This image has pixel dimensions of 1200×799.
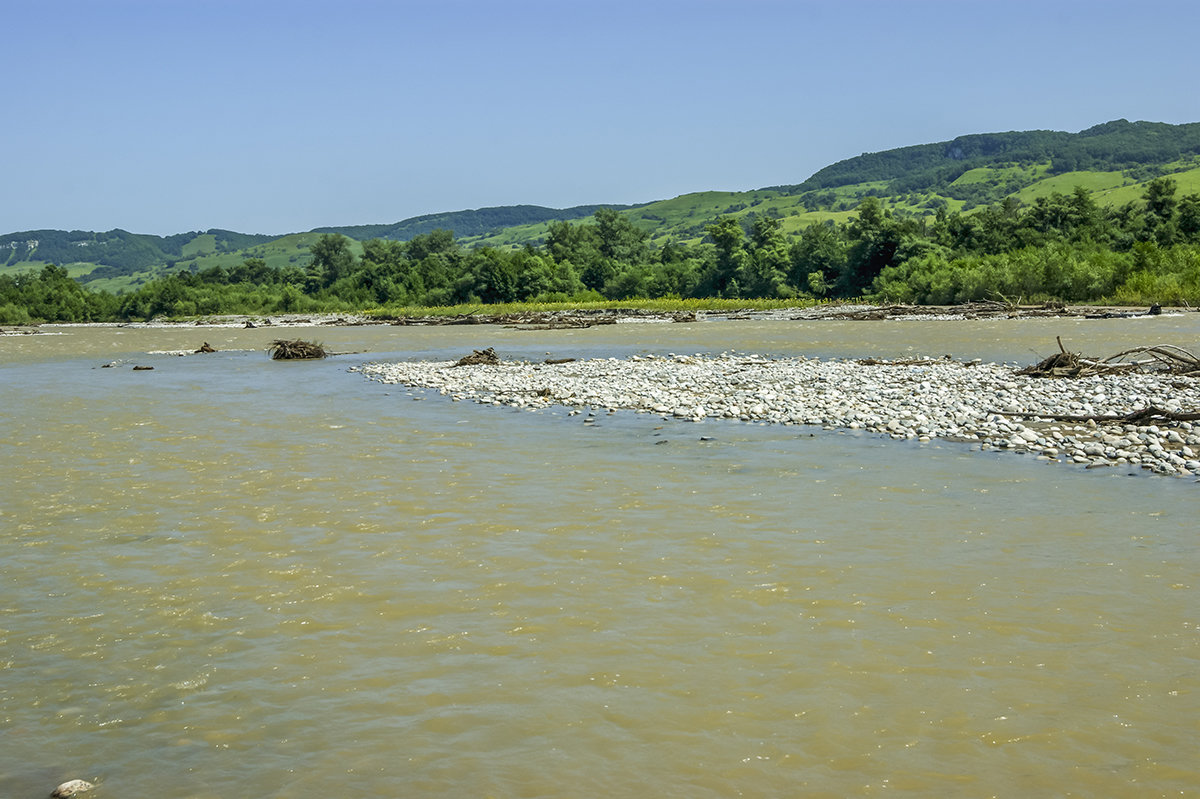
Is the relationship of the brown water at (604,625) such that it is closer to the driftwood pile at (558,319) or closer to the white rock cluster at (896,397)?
the white rock cluster at (896,397)

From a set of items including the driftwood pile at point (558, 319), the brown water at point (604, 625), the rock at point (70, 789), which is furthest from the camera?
the driftwood pile at point (558, 319)

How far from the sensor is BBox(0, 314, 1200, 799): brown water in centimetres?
482

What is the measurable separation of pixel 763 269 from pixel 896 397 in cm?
7844

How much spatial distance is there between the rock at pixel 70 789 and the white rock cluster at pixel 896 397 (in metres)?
11.6

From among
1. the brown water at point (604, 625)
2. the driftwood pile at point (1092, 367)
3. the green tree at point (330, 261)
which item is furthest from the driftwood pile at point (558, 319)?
the green tree at point (330, 261)

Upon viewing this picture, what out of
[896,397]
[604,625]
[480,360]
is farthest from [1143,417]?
[480,360]

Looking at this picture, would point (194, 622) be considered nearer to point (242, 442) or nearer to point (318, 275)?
point (242, 442)

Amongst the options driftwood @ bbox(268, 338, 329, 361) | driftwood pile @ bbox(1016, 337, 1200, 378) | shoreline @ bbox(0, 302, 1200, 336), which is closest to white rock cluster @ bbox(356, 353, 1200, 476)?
driftwood pile @ bbox(1016, 337, 1200, 378)

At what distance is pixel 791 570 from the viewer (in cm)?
808

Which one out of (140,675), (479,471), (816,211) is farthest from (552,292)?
(816,211)

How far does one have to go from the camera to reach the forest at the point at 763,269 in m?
60.8

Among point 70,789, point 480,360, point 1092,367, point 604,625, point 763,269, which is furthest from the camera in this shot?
point 763,269

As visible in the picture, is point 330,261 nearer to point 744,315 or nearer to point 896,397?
point 744,315

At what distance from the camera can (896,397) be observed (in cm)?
1847
